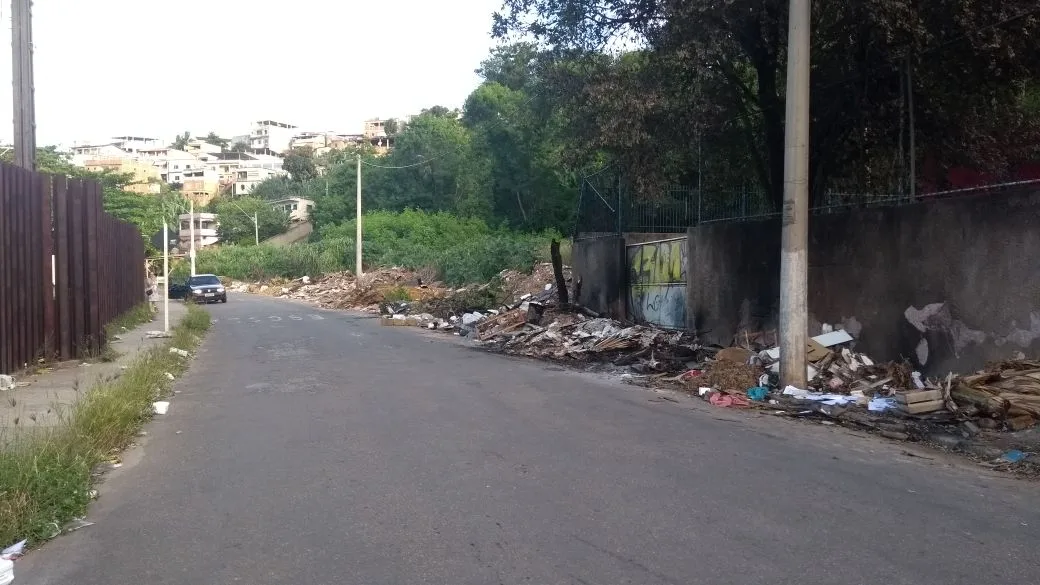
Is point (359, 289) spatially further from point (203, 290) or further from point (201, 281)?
point (201, 281)

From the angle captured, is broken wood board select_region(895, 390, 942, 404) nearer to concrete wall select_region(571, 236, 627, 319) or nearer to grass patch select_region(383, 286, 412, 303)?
concrete wall select_region(571, 236, 627, 319)

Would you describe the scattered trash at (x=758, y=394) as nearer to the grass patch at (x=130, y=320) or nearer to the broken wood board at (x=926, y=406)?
the broken wood board at (x=926, y=406)

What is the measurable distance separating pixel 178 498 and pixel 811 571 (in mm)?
4609

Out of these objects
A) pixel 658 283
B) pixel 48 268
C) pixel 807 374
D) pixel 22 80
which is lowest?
pixel 807 374

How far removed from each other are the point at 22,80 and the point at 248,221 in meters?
74.9

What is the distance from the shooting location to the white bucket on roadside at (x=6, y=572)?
4.95m

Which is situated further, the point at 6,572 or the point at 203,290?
the point at 203,290

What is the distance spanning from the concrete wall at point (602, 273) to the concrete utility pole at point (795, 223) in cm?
948

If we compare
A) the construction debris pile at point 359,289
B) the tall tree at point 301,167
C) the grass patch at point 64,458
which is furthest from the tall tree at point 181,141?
the grass patch at point 64,458

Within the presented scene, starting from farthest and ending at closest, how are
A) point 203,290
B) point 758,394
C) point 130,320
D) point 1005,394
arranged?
point 203,290 < point 130,320 < point 758,394 < point 1005,394

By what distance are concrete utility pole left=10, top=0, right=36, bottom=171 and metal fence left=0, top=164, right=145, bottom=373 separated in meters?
0.81

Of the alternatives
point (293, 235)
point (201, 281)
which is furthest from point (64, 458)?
point (293, 235)

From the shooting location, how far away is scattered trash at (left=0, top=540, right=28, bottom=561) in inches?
213

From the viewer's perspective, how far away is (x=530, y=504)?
639 cm
